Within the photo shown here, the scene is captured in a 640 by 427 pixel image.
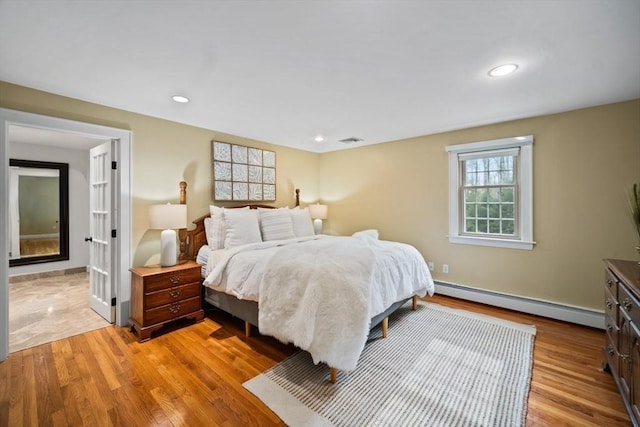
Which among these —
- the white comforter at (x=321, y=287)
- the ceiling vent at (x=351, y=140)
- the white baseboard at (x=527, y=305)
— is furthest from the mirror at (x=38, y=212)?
the white baseboard at (x=527, y=305)

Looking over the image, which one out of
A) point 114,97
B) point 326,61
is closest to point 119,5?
point 326,61

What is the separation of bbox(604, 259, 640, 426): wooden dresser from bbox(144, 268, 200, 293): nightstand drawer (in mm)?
3535

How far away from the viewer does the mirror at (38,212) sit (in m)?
4.73

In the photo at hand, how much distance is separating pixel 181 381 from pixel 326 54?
265cm

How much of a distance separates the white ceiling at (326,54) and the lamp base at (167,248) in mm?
1399

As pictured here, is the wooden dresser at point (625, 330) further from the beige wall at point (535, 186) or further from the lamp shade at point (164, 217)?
the lamp shade at point (164, 217)

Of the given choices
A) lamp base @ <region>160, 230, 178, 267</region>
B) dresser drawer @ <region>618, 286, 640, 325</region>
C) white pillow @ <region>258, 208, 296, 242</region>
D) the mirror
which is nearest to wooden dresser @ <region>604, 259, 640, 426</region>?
dresser drawer @ <region>618, 286, 640, 325</region>

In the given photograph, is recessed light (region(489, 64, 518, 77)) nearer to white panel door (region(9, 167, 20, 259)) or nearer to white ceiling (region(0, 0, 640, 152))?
white ceiling (region(0, 0, 640, 152))

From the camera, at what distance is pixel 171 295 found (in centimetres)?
283

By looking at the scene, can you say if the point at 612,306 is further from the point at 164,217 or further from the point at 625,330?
the point at 164,217

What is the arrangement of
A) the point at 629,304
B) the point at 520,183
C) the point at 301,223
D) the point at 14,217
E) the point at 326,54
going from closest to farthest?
1. the point at 629,304
2. the point at 326,54
3. the point at 520,183
4. the point at 301,223
5. the point at 14,217

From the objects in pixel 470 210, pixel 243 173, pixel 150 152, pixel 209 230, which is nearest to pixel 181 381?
pixel 209 230

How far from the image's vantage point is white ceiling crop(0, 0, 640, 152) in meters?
1.47

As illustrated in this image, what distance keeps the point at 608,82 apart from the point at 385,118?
1962mm
